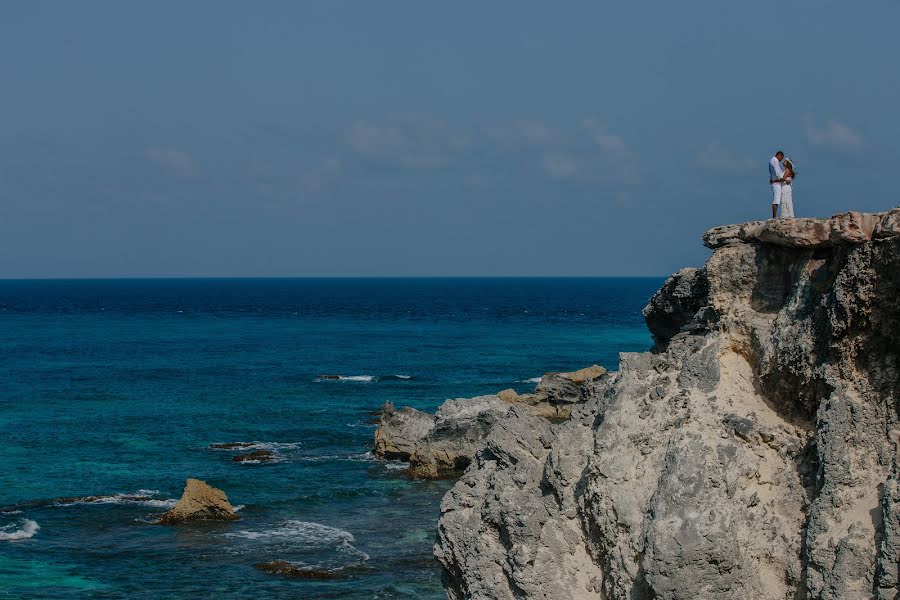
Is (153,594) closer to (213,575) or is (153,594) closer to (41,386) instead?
Answer: (213,575)

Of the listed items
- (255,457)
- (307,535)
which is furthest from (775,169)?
(255,457)

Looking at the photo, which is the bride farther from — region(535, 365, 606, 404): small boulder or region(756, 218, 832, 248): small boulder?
region(535, 365, 606, 404): small boulder

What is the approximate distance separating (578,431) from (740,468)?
2507 mm

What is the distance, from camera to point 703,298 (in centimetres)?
1769

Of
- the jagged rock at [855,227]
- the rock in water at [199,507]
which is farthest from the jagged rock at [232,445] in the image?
the jagged rock at [855,227]

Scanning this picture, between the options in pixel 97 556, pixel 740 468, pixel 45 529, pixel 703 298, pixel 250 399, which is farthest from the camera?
pixel 250 399

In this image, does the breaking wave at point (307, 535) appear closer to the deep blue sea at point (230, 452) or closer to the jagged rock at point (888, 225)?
the deep blue sea at point (230, 452)

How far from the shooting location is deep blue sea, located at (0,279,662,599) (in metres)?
31.5

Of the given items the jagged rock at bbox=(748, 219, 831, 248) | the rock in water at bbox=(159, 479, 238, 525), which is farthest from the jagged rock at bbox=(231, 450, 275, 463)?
the jagged rock at bbox=(748, 219, 831, 248)

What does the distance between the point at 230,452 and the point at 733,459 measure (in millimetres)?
40782

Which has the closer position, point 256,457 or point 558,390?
point 256,457

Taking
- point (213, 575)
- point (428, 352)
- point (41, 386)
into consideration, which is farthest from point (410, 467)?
point (428, 352)

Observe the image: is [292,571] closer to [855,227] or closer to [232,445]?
[232,445]

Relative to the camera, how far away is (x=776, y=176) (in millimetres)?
19125
